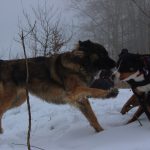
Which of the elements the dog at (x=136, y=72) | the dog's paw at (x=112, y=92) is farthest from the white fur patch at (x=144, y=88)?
the dog's paw at (x=112, y=92)

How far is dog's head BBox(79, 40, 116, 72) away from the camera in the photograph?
225 inches

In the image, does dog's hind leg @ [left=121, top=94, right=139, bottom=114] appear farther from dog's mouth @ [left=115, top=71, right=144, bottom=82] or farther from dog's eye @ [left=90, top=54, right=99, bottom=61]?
dog's mouth @ [left=115, top=71, right=144, bottom=82]

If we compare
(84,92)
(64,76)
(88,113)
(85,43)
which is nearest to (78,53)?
(85,43)

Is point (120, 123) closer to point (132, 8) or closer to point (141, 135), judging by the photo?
point (141, 135)

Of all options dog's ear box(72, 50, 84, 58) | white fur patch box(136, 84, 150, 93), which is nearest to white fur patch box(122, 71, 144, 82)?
white fur patch box(136, 84, 150, 93)

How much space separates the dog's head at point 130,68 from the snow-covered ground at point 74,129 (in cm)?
63

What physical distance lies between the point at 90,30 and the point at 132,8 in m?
4.13

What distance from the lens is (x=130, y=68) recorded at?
4957mm

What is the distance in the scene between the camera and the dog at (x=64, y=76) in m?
5.71

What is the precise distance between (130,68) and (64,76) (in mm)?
1176

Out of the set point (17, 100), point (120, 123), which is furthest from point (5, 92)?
point (120, 123)

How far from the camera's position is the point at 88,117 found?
571 centimetres

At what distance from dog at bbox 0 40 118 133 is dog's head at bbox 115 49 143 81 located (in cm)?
68

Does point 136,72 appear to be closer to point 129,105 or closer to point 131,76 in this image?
point 131,76
